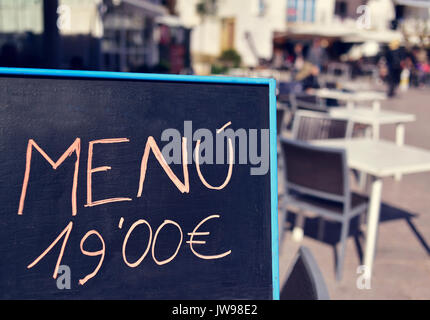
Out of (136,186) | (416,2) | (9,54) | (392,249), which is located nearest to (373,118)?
(392,249)

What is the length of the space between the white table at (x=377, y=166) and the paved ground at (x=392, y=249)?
0.68ft

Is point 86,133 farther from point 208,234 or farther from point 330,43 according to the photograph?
point 330,43

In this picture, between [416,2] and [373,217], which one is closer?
[373,217]

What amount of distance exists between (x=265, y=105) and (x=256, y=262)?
0.44 m

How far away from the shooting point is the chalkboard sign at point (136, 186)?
44.7 inches

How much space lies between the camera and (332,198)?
10.8 feet

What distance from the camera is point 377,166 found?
3086 mm

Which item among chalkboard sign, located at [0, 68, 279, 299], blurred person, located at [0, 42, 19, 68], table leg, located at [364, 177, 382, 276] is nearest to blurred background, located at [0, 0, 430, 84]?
blurred person, located at [0, 42, 19, 68]

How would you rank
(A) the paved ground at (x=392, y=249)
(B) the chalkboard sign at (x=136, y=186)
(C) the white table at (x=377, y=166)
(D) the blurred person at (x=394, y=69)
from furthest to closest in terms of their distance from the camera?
(D) the blurred person at (x=394, y=69) → (A) the paved ground at (x=392, y=249) → (C) the white table at (x=377, y=166) → (B) the chalkboard sign at (x=136, y=186)

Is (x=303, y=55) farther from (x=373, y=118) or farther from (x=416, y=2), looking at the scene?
(x=373, y=118)

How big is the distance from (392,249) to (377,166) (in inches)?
44.6

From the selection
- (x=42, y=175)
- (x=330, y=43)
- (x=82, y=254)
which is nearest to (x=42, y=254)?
(x=82, y=254)

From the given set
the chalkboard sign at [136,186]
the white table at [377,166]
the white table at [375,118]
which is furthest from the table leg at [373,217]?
the white table at [375,118]

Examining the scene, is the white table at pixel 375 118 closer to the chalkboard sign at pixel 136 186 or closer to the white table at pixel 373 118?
the white table at pixel 373 118
